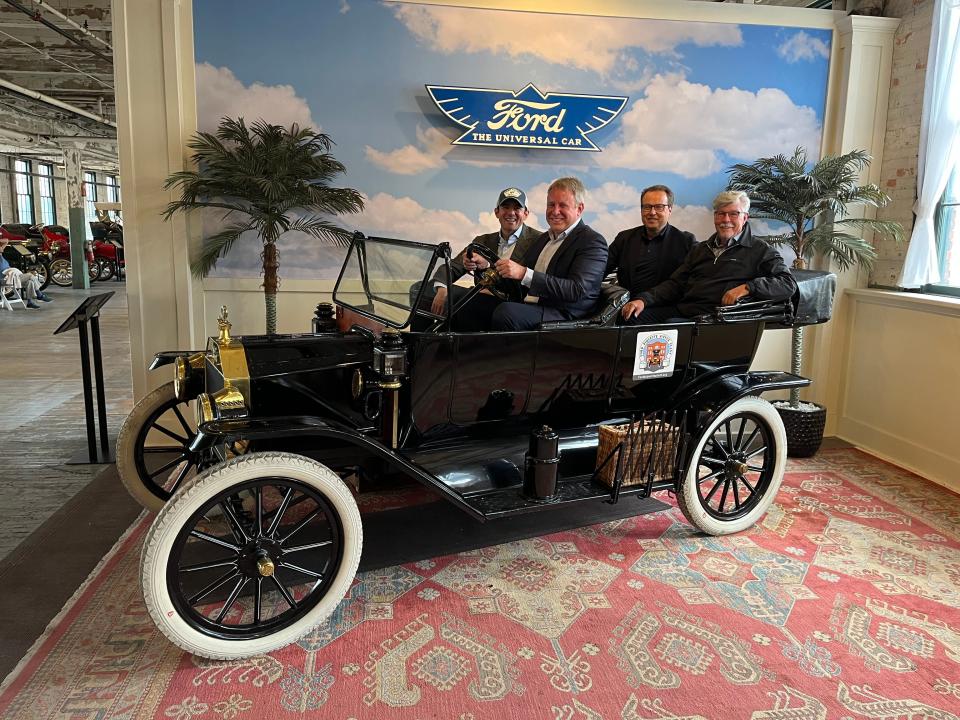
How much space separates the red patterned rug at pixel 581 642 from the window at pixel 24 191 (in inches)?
882

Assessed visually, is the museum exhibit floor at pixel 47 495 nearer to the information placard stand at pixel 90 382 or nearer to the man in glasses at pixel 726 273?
the information placard stand at pixel 90 382

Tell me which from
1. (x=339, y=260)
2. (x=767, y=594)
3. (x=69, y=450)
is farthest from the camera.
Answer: (x=339, y=260)

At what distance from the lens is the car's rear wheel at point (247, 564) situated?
221cm

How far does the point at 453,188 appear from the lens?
195 inches

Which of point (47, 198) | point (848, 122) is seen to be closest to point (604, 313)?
point (848, 122)

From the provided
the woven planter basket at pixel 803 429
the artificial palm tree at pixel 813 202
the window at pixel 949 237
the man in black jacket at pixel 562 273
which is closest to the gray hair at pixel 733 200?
the man in black jacket at pixel 562 273

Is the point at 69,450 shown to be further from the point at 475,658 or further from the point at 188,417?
the point at 475,658

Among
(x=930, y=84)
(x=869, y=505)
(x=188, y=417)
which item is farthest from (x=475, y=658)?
(x=930, y=84)

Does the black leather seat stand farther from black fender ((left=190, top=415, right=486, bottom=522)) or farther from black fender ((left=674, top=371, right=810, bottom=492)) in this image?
black fender ((left=190, top=415, right=486, bottom=522))

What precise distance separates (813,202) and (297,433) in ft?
12.8

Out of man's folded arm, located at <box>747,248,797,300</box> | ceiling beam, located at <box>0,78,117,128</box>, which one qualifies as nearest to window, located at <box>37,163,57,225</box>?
ceiling beam, located at <box>0,78,117,128</box>

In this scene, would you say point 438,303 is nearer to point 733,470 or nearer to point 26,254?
point 733,470

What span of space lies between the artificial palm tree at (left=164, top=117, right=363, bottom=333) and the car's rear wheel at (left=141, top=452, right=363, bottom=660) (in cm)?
226

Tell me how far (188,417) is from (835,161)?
4737mm
